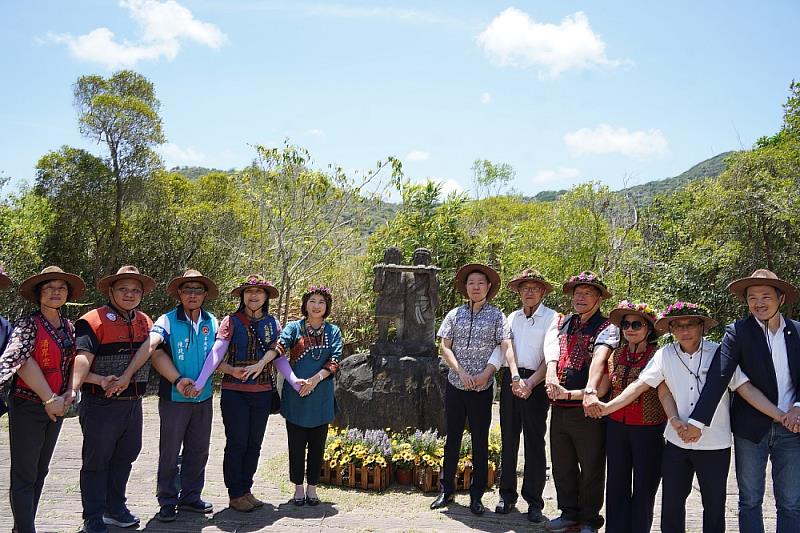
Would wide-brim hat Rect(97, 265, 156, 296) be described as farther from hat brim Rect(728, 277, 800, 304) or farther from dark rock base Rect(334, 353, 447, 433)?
hat brim Rect(728, 277, 800, 304)

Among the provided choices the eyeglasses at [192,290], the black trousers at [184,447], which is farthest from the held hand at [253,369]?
the eyeglasses at [192,290]

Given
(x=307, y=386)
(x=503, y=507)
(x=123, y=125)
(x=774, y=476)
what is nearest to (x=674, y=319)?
(x=774, y=476)

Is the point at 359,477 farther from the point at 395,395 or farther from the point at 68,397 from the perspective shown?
the point at 68,397

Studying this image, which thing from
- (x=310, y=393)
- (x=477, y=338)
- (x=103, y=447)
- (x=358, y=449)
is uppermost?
(x=477, y=338)

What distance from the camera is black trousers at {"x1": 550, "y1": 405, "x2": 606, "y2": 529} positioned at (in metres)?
4.39

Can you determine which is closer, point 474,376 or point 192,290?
point 192,290

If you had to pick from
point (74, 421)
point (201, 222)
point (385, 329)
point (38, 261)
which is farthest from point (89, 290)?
point (385, 329)

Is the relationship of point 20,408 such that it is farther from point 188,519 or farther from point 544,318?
point 544,318

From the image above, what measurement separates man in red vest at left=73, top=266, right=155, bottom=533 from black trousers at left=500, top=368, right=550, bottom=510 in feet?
8.66

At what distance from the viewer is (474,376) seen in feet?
16.1

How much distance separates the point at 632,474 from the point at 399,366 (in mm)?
2824

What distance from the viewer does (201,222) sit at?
14.2 meters

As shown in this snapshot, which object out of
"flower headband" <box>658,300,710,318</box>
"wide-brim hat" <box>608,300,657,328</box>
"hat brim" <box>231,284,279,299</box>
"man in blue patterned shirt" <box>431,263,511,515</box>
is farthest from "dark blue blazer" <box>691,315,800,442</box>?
"hat brim" <box>231,284,279,299</box>

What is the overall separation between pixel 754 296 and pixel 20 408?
4.42 m
